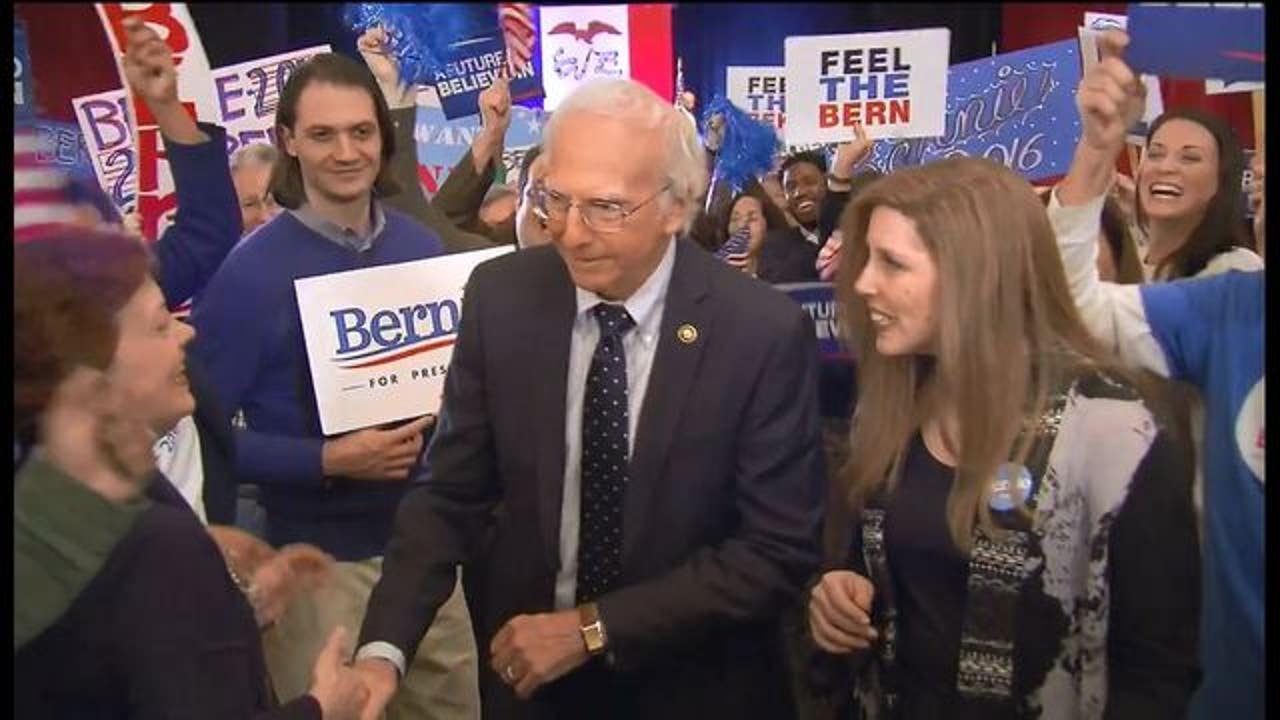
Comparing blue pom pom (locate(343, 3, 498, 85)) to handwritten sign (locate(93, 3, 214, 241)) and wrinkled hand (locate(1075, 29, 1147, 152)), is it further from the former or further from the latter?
wrinkled hand (locate(1075, 29, 1147, 152))

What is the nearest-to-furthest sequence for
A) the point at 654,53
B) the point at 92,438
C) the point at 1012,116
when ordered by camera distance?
the point at 92,438, the point at 1012,116, the point at 654,53

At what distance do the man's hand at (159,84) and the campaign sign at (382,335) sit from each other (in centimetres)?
28

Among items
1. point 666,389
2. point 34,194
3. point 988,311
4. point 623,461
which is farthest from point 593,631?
point 34,194

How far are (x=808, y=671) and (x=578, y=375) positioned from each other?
0.58 metres

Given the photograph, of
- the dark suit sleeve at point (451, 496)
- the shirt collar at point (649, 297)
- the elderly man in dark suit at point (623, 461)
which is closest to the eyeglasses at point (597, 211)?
the elderly man in dark suit at point (623, 461)

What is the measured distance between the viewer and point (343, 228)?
2.10 meters

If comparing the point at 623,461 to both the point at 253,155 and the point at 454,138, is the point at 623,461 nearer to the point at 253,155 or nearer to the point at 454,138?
the point at 454,138

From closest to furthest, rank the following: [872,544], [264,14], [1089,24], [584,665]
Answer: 1. [872,544]
2. [584,665]
3. [1089,24]
4. [264,14]

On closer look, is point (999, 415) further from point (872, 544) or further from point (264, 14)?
point (264, 14)

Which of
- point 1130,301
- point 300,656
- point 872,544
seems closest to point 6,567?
point 300,656

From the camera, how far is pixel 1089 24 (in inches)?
84.9

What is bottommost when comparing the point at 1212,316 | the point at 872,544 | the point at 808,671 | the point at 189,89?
the point at 808,671

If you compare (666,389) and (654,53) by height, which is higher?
(654,53)

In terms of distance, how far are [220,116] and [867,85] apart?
3.38ft
